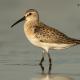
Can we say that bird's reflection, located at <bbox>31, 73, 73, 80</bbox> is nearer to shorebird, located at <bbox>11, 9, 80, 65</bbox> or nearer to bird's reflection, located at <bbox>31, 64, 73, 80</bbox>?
bird's reflection, located at <bbox>31, 64, 73, 80</bbox>

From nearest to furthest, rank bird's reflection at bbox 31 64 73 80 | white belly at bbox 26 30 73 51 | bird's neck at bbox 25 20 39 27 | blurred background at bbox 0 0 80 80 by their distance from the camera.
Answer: bird's reflection at bbox 31 64 73 80, blurred background at bbox 0 0 80 80, white belly at bbox 26 30 73 51, bird's neck at bbox 25 20 39 27

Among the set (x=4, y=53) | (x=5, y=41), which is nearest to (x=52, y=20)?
(x=5, y=41)

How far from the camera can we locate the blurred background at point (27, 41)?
13.1 m

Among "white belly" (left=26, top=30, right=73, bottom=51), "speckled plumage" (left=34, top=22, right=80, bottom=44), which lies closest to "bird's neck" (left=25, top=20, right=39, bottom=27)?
"speckled plumage" (left=34, top=22, right=80, bottom=44)

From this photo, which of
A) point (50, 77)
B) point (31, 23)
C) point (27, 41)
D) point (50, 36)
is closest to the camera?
point (50, 77)

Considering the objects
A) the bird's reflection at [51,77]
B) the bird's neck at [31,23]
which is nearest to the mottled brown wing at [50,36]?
the bird's neck at [31,23]

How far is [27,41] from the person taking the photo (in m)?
16.3

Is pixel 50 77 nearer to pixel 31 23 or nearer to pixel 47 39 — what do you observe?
pixel 47 39

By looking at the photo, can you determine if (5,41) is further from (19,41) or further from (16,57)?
(16,57)

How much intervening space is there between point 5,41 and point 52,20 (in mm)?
2902

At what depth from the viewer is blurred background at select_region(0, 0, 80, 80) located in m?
13.1

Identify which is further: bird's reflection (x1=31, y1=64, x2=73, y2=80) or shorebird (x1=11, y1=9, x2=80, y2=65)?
shorebird (x1=11, y1=9, x2=80, y2=65)

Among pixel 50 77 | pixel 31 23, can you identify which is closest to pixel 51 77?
pixel 50 77

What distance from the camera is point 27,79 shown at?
1209 centimetres
